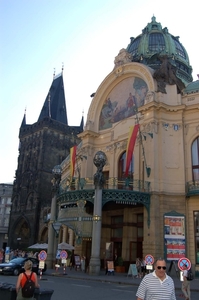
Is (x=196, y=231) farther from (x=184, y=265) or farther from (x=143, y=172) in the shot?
(x=184, y=265)

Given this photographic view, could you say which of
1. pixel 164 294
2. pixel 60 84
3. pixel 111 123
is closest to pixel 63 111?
pixel 60 84

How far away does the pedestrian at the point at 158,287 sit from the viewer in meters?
4.83

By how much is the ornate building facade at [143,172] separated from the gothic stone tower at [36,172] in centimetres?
4316

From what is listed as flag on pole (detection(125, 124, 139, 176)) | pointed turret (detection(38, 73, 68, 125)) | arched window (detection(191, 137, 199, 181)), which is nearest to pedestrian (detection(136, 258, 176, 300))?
flag on pole (detection(125, 124, 139, 176))

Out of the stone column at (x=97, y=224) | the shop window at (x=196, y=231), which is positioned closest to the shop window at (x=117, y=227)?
the stone column at (x=97, y=224)

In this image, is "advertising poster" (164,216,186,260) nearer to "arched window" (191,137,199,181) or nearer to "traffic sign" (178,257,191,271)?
"arched window" (191,137,199,181)

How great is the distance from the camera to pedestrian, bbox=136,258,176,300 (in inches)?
190

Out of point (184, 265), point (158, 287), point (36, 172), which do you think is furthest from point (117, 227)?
point (36, 172)

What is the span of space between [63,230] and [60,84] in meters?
63.0

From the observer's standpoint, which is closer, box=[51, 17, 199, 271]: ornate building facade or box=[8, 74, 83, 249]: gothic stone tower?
box=[51, 17, 199, 271]: ornate building facade

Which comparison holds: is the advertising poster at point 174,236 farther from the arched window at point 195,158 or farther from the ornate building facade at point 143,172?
the arched window at point 195,158

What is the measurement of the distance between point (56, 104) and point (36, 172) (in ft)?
79.5

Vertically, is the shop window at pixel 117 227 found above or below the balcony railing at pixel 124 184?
below

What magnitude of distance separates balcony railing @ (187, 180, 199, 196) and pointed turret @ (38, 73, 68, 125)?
6516 cm
